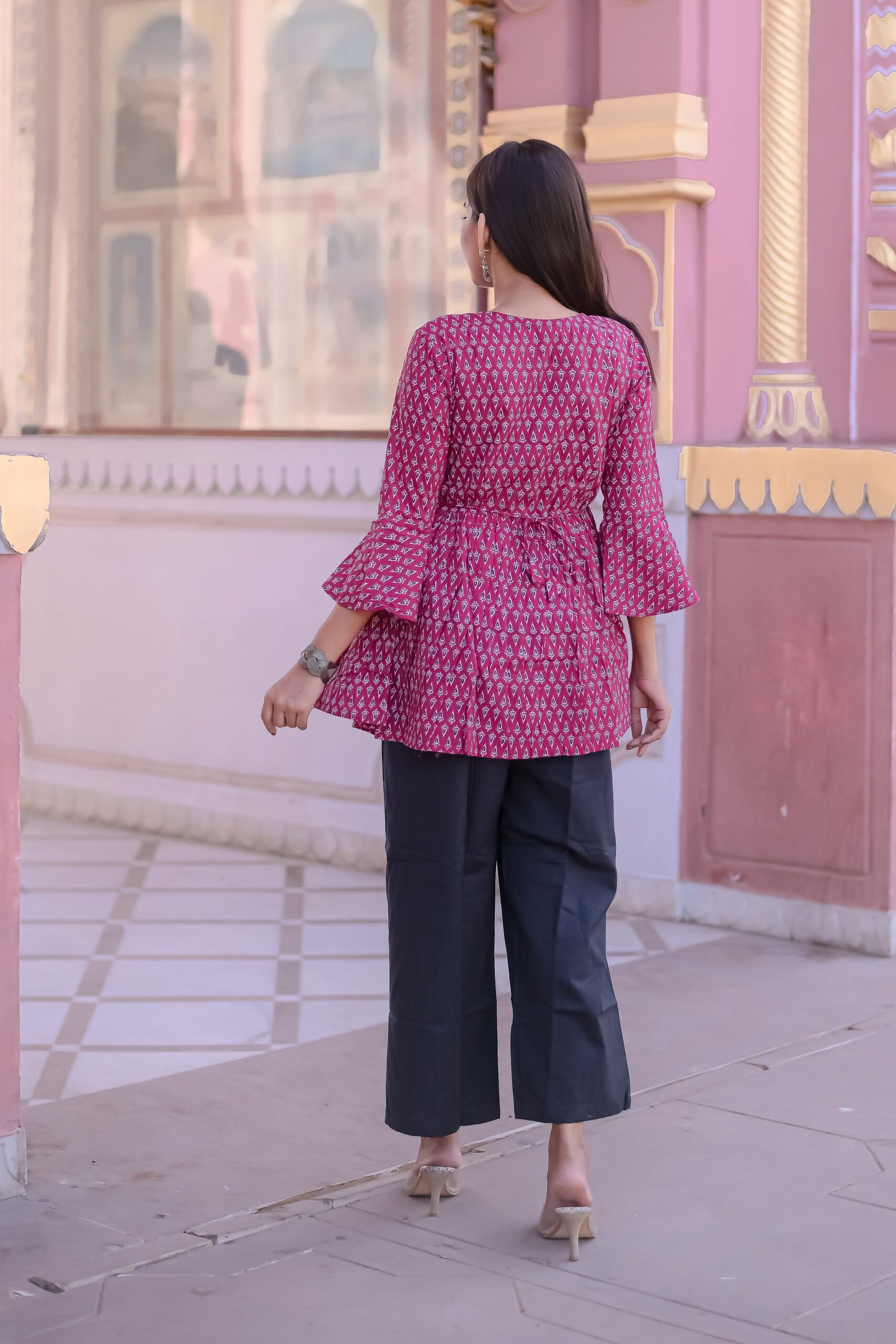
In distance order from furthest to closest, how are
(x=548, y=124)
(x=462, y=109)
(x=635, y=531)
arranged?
(x=462, y=109), (x=548, y=124), (x=635, y=531)

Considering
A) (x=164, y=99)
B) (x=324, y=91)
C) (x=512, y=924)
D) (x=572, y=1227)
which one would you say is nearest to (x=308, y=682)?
(x=512, y=924)

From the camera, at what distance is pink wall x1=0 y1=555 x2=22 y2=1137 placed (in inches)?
107

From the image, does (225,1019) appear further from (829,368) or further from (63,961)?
(829,368)

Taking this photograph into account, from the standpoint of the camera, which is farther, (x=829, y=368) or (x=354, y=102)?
(x=354, y=102)

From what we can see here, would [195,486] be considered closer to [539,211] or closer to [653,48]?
[653,48]

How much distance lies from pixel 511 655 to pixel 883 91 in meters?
2.56

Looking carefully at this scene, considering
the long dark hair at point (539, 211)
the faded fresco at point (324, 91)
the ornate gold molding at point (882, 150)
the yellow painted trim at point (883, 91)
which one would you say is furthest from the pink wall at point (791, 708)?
the long dark hair at point (539, 211)

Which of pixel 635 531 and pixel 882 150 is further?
pixel 882 150

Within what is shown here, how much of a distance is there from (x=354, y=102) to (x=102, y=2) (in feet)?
3.87

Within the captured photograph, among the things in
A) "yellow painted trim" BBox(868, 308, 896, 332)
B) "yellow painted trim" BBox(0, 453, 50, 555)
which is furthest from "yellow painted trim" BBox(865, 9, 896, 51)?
"yellow painted trim" BBox(0, 453, 50, 555)

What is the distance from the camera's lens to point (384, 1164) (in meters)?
2.99

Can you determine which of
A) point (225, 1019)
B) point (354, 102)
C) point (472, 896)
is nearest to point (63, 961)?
point (225, 1019)

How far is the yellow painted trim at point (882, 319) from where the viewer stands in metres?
4.54

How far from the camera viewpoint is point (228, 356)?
5863mm
